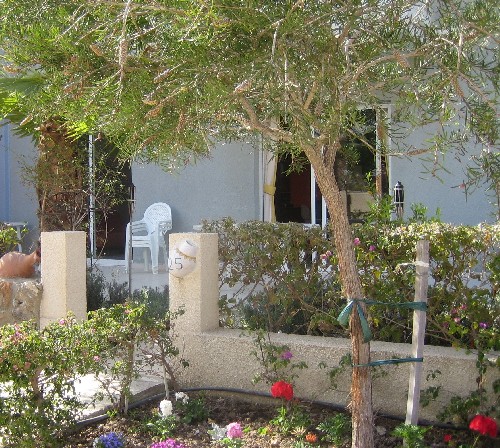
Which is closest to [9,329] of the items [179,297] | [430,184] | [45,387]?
[45,387]

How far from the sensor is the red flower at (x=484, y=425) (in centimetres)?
396

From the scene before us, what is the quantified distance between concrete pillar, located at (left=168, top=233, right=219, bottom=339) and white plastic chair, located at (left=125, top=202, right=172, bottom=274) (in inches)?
200

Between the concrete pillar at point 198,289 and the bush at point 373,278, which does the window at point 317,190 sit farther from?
the concrete pillar at point 198,289

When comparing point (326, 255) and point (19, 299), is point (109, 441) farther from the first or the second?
point (19, 299)

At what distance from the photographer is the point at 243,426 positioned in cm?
461

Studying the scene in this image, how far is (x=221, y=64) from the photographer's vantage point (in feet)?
10.5

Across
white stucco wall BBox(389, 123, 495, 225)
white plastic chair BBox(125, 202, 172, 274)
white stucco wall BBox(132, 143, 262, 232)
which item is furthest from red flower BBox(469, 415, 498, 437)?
white plastic chair BBox(125, 202, 172, 274)

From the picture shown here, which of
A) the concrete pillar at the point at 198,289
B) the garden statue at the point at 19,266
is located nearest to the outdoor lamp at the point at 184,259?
the concrete pillar at the point at 198,289

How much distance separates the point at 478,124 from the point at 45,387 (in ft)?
9.36

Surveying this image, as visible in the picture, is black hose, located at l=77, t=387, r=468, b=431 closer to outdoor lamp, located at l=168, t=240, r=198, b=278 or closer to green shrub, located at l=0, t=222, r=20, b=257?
outdoor lamp, located at l=168, t=240, r=198, b=278

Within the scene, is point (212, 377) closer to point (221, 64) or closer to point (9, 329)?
point (9, 329)

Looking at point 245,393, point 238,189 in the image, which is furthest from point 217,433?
point 238,189

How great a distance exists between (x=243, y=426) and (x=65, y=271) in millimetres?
2212

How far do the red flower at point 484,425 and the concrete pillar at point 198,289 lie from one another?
2.14m
